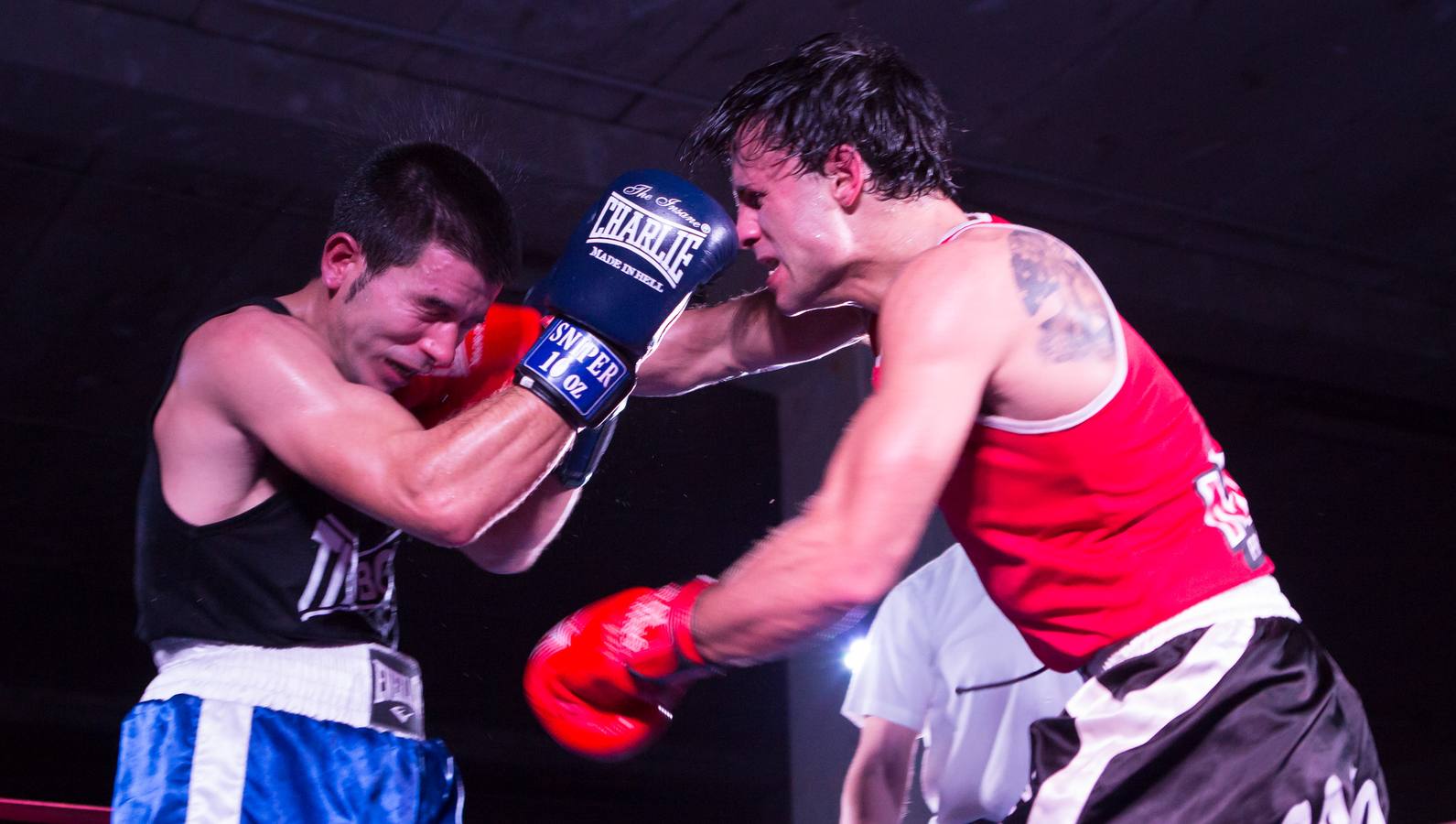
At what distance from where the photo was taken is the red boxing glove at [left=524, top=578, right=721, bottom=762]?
1.42 metres

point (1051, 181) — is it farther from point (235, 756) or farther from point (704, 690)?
point (704, 690)

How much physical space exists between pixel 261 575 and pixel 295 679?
0.13 metres

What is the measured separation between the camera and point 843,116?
170 centimetres

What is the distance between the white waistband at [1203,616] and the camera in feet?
4.51

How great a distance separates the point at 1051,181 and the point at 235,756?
3.36 m

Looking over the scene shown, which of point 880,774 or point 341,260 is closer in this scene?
point 341,260

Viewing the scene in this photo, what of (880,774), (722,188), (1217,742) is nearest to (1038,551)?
(1217,742)

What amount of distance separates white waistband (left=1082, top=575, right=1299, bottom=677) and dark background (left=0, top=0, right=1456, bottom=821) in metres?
2.22

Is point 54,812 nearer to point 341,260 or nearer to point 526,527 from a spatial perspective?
point 526,527

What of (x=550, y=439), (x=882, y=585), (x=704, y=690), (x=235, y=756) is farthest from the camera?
(x=704, y=690)

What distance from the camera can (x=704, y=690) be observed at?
32.4ft

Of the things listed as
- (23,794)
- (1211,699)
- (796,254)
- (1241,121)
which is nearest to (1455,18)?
(1241,121)

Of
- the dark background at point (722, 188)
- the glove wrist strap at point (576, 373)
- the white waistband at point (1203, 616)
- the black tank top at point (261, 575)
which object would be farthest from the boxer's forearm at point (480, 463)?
the dark background at point (722, 188)

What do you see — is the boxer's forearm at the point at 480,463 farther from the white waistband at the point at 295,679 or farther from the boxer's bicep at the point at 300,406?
the white waistband at the point at 295,679
